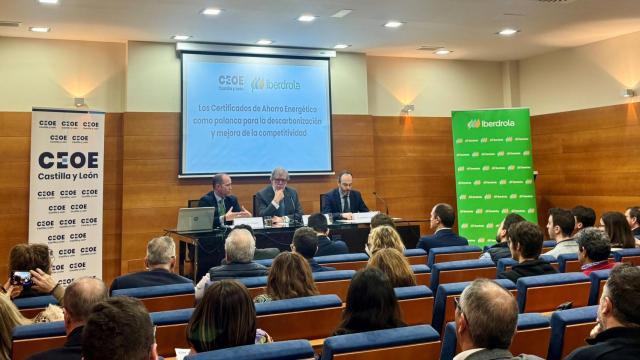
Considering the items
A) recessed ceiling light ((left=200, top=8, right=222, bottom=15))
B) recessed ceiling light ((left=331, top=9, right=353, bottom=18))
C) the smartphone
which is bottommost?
the smartphone

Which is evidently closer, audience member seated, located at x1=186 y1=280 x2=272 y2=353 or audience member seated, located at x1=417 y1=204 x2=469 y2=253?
audience member seated, located at x1=186 y1=280 x2=272 y2=353

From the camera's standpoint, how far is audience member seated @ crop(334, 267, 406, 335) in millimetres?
2191

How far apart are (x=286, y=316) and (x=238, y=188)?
224 inches

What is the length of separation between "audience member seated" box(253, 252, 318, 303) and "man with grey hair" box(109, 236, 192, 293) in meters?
0.81

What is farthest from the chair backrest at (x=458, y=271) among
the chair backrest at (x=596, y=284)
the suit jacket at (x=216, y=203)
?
the suit jacket at (x=216, y=203)

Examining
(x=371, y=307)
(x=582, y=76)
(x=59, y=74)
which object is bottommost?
(x=371, y=307)

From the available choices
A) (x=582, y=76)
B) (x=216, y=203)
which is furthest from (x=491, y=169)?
(x=216, y=203)

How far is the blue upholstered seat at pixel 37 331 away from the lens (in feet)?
6.97

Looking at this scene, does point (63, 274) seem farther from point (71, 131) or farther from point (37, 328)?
point (37, 328)

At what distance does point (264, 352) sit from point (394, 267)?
1.39 m

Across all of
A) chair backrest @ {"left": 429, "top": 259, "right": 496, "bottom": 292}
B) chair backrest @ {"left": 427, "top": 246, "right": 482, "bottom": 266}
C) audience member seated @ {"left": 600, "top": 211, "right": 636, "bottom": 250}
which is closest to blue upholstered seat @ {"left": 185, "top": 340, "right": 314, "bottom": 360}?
chair backrest @ {"left": 429, "top": 259, "right": 496, "bottom": 292}

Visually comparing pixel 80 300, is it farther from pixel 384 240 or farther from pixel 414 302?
pixel 384 240

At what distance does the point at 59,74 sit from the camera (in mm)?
7410

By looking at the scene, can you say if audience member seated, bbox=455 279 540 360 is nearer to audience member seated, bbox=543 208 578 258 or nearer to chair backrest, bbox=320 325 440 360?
chair backrest, bbox=320 325 440 360
